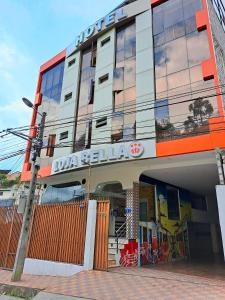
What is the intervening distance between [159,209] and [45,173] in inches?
294

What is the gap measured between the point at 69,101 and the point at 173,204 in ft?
32.2

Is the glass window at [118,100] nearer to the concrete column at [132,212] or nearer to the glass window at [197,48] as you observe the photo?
the glass window at [197,48]

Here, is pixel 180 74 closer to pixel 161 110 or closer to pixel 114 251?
pixel 161 110

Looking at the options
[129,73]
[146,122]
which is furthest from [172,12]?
[146,122]

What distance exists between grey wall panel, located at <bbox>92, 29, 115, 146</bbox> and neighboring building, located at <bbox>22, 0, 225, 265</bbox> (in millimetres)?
72

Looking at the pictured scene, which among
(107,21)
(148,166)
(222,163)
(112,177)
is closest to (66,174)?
(112,177)

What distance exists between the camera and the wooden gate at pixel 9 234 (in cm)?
999

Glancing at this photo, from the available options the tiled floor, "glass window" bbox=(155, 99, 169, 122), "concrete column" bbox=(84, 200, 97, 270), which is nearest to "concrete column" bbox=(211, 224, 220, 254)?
"glass window" bbox=(155, 99, 169, 122)

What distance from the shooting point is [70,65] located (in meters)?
18.2

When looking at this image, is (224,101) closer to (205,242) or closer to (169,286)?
(169,286)

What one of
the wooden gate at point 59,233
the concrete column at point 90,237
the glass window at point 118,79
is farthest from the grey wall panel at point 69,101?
the concrete column at point 90,237

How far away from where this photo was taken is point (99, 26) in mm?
16828

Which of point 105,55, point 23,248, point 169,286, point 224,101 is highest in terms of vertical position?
point 105,55

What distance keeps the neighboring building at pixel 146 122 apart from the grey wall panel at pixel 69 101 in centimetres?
8
